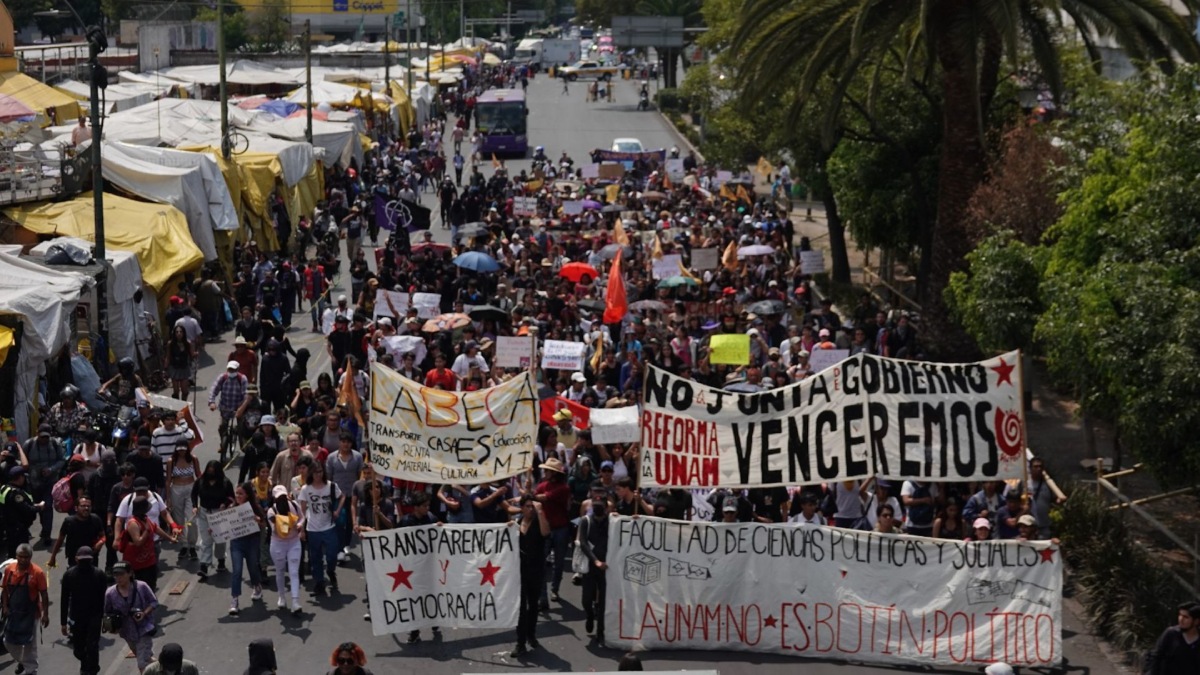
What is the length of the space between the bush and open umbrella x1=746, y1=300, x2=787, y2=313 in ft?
26.8

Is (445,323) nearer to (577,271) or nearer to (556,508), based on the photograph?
(577,271)

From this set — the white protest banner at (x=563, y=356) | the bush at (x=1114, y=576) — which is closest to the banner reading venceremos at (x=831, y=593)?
the bush at (x=1114, y=576)

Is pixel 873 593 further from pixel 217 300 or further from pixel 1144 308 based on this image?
pixel 217 300

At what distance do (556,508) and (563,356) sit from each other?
6784 mm

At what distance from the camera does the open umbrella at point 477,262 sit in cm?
2806

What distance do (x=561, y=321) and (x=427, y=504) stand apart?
10324 millimetres

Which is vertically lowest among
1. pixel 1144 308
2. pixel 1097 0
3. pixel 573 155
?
pixel 573 155

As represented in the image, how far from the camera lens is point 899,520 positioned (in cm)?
1519

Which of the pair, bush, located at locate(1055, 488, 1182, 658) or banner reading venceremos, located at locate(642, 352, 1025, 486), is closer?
bush, located at locate(1055, 488, 1182, 658)

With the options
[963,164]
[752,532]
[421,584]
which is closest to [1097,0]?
[963,164]

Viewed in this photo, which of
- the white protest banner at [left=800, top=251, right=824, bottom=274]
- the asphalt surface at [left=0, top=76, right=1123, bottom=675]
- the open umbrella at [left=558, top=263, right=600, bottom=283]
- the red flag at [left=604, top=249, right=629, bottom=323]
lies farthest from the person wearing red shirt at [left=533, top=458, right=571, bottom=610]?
the white protest banner at [left=800, top=251, right=824, bottom=274]

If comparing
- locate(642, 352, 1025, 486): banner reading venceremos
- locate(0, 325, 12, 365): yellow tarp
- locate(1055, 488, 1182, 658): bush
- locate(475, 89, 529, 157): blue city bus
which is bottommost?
locate(475, 89, 529, 157): blue city bus

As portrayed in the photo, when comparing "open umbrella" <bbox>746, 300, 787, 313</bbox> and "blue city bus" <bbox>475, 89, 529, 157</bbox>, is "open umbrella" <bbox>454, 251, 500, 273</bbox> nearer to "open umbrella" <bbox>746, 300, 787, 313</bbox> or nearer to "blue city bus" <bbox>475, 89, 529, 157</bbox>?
"open umbrella" <bbox>746, 300, 787, 313</bbox>

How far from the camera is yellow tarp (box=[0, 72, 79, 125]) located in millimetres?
44844
